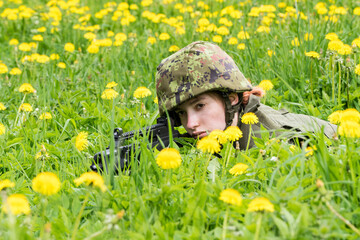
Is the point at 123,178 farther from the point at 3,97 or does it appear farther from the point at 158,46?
the point at 158,46

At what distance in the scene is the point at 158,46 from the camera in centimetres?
550

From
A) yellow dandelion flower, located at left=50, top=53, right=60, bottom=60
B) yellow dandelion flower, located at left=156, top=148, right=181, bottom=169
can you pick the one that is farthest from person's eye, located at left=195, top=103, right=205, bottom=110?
yellow dandelion flower, located at left=50, top=53, right=60, bottom=60

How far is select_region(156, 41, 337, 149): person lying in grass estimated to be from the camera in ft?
10.3

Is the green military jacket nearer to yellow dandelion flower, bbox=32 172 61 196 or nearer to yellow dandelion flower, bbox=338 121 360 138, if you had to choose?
yellow dandelion flower, bbox=338 121 360 138

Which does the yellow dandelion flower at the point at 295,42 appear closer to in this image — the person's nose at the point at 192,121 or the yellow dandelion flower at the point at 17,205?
the person's nose at the point at 192,121

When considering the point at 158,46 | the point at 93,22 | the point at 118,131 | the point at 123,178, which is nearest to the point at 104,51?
the point at 158,46

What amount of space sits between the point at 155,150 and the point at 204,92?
0.53 m

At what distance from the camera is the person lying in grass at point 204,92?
313 centimetres

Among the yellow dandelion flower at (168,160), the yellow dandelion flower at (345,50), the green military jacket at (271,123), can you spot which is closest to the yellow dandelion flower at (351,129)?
the yellow dandelion flower at (168,160)

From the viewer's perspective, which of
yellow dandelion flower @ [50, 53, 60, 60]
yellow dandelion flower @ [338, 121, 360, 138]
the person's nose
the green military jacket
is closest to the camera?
yellow dandelion flower @ [338, 121, 360, 138]

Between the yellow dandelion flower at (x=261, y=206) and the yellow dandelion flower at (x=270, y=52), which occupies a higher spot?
the yellow dandelion flower at (x=261, y=206)

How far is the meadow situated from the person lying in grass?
226mm

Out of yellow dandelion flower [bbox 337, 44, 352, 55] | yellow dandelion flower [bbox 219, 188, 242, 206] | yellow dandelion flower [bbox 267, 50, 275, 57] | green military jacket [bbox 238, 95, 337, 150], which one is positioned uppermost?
yellow dandelion flower [bbox 337, 44, 352, 55]

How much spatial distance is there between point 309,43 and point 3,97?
107 inches
